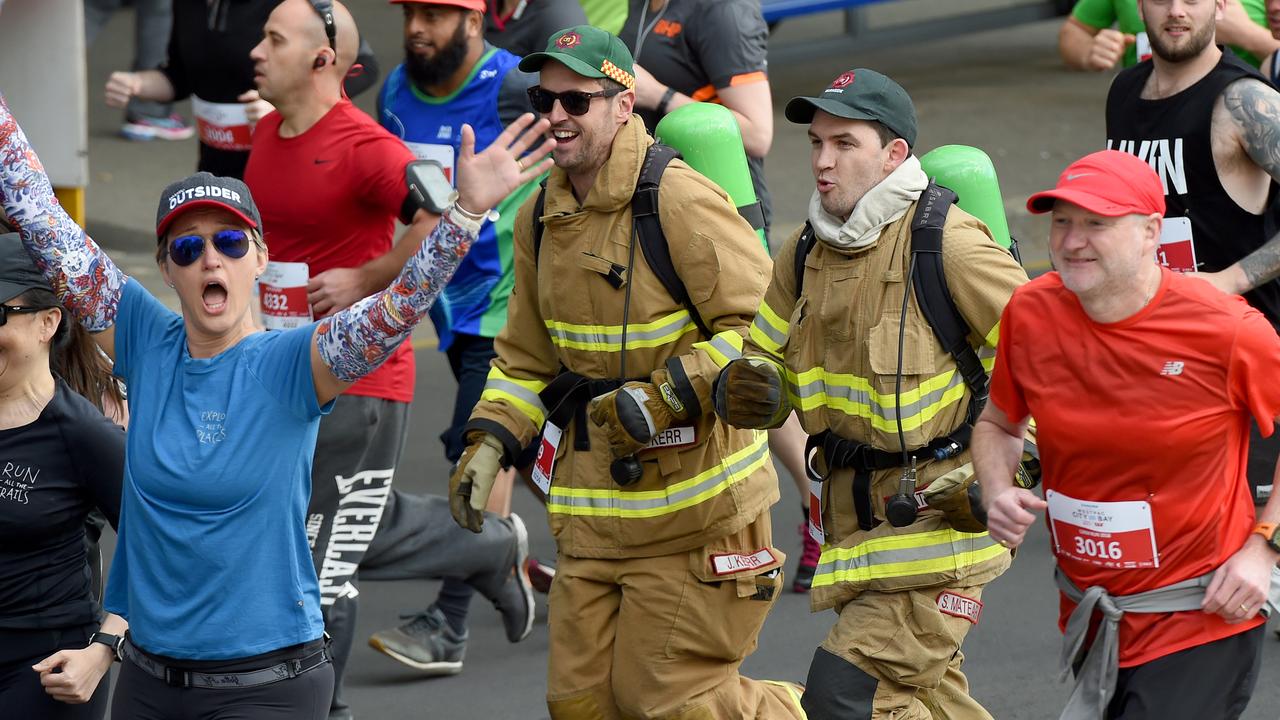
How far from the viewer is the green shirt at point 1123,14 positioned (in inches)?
302

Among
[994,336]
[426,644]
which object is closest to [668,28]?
[426,644]

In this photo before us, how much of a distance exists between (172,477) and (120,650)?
0.49 meters

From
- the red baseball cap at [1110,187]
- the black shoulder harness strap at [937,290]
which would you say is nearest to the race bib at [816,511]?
the black shoulder harness strap at [937,290]

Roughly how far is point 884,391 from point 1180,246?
5.76 ft

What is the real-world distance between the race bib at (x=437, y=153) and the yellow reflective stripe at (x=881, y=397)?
241 cm

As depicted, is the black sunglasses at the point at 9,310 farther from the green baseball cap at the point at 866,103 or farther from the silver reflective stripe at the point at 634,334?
the green baseball cap at the point at 866,103

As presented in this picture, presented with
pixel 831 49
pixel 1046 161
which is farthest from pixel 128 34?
pixel 1046 161

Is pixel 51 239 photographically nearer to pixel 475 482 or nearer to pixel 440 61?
pixel 475 482

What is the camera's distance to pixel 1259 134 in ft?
18.7

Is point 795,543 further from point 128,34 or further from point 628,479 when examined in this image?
point 128,34

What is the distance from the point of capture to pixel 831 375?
476 cm

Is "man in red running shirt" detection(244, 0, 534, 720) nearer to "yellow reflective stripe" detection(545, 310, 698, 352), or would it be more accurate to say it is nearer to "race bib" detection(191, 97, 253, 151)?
"yellow reflective stripe" detection(545, 310, 698, 352)

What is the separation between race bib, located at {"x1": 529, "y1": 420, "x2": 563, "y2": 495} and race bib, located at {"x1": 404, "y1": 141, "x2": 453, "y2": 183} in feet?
5.95

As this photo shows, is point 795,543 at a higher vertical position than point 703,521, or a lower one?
lower
